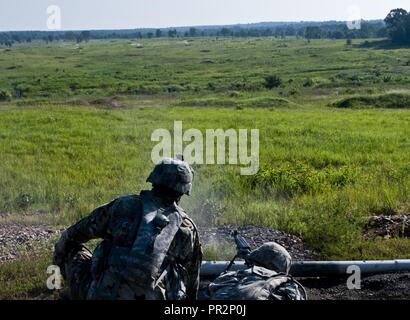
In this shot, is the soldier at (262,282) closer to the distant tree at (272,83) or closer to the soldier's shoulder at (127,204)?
the soldier's shoulder at (127,204)

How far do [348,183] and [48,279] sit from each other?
6565 mm

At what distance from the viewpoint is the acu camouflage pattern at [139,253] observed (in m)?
3.73

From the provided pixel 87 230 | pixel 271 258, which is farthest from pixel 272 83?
pixel 87 230

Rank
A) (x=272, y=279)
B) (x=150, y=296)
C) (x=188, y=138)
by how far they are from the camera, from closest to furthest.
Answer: (x=150, y=296) < (x=272, y=279) < (x=188, y=138)

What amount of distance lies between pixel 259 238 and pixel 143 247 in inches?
144

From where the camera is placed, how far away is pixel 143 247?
371 cm

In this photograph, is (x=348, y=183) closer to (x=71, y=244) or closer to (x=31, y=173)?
(x=31, y=173)

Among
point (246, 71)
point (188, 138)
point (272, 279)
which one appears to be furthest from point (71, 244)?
point (246, 71)

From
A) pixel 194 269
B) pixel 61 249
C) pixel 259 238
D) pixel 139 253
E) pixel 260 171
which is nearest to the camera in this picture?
pixel 139 253

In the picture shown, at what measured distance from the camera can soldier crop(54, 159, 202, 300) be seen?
12.3 feet

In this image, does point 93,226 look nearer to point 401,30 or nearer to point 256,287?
point 256,287
